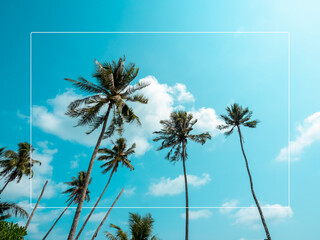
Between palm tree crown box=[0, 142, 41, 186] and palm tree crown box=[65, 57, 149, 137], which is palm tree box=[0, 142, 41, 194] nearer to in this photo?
palm tree crown box=[0, 142, 41, 186]

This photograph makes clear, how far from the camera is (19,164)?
31.0 meters

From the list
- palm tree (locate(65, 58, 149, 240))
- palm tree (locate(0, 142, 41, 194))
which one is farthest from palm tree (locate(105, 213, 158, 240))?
palm tree (locate(0, 142, 41, 194))

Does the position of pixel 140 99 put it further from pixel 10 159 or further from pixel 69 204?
pixel 69 204

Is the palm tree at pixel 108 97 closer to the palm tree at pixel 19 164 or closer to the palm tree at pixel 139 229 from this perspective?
the palm tree at pixel 139 229

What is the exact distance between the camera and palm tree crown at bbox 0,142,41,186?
29672mm

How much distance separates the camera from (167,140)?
26859mm

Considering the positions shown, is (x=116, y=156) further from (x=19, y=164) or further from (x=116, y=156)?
(x=19, y=164)

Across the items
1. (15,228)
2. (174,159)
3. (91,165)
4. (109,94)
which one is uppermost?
(174,159)

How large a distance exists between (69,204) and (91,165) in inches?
1086

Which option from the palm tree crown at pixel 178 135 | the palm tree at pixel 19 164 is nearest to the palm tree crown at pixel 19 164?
the palm tree at pixel 19 164

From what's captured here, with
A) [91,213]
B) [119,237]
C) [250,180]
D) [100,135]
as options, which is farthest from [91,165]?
[250,180]

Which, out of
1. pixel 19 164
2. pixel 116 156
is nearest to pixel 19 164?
pixel 19 164

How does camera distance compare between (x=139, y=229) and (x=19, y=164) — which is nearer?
(x=139, y=229)

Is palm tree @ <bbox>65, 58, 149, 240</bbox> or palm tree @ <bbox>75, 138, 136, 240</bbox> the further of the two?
palm tree @ <bbox>75, 138, 136, 240</bbox>
